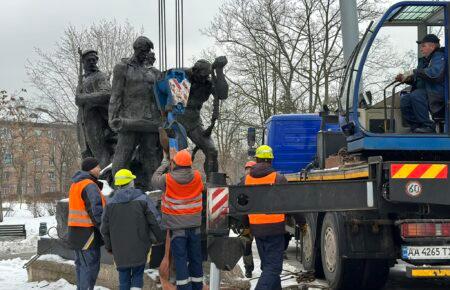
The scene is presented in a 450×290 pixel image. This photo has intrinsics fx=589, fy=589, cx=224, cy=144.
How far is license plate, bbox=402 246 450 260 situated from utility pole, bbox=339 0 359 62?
6.27m

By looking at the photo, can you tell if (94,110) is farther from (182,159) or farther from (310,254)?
(310,254)

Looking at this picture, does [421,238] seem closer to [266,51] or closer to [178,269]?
[178,269]

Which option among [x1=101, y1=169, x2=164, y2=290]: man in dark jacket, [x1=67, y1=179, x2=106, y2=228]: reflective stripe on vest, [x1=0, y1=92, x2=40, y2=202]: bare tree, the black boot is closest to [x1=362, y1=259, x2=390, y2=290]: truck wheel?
the black boot

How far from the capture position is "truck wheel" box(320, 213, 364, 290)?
764 centimetres

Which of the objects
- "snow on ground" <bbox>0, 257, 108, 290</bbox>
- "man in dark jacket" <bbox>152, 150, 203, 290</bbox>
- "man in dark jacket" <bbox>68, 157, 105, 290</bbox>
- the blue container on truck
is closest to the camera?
"man in dark jacket" <bbox>152, 150, 203, 290</bbox>

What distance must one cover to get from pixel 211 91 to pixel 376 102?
9.07 feet

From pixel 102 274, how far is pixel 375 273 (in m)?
3.83

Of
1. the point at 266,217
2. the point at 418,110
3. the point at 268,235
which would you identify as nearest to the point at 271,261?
the point at 268,235

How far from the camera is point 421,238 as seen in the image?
629 centimetres

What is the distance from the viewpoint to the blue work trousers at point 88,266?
6992 millimetres

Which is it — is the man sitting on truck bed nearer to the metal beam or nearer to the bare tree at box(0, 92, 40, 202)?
the metal beam

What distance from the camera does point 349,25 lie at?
12.1 metres

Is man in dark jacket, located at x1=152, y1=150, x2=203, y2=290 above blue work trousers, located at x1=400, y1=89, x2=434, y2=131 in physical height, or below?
below

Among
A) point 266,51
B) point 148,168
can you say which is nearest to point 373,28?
point 148,168
